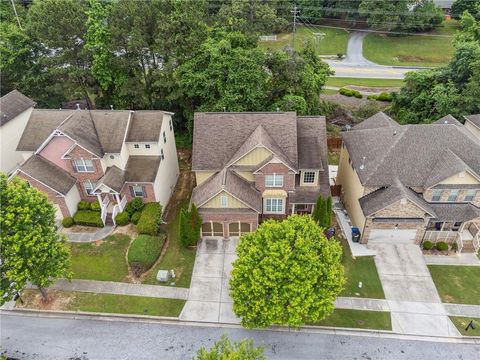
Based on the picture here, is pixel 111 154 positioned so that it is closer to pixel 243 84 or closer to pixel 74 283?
pixel 74 283

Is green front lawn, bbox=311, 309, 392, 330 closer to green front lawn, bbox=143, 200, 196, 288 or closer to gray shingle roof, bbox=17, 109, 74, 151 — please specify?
green front lawn, bbox=143, 200, 196, 288

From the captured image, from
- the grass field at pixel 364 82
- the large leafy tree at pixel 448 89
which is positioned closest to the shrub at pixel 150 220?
the large leafy tree at pixel 448 89

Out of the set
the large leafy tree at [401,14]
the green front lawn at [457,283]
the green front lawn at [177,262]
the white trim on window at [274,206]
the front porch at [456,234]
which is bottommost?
the green front lawn at [457,283]

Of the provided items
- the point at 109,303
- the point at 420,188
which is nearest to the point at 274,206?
the point at 420,188

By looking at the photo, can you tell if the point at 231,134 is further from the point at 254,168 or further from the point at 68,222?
the point at 68,222

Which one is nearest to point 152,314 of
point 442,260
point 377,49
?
point 442,260

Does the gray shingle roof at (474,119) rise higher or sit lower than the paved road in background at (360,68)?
higher

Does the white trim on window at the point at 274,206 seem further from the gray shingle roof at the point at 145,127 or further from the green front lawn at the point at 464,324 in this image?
the green front lawn at the point at 464,324
